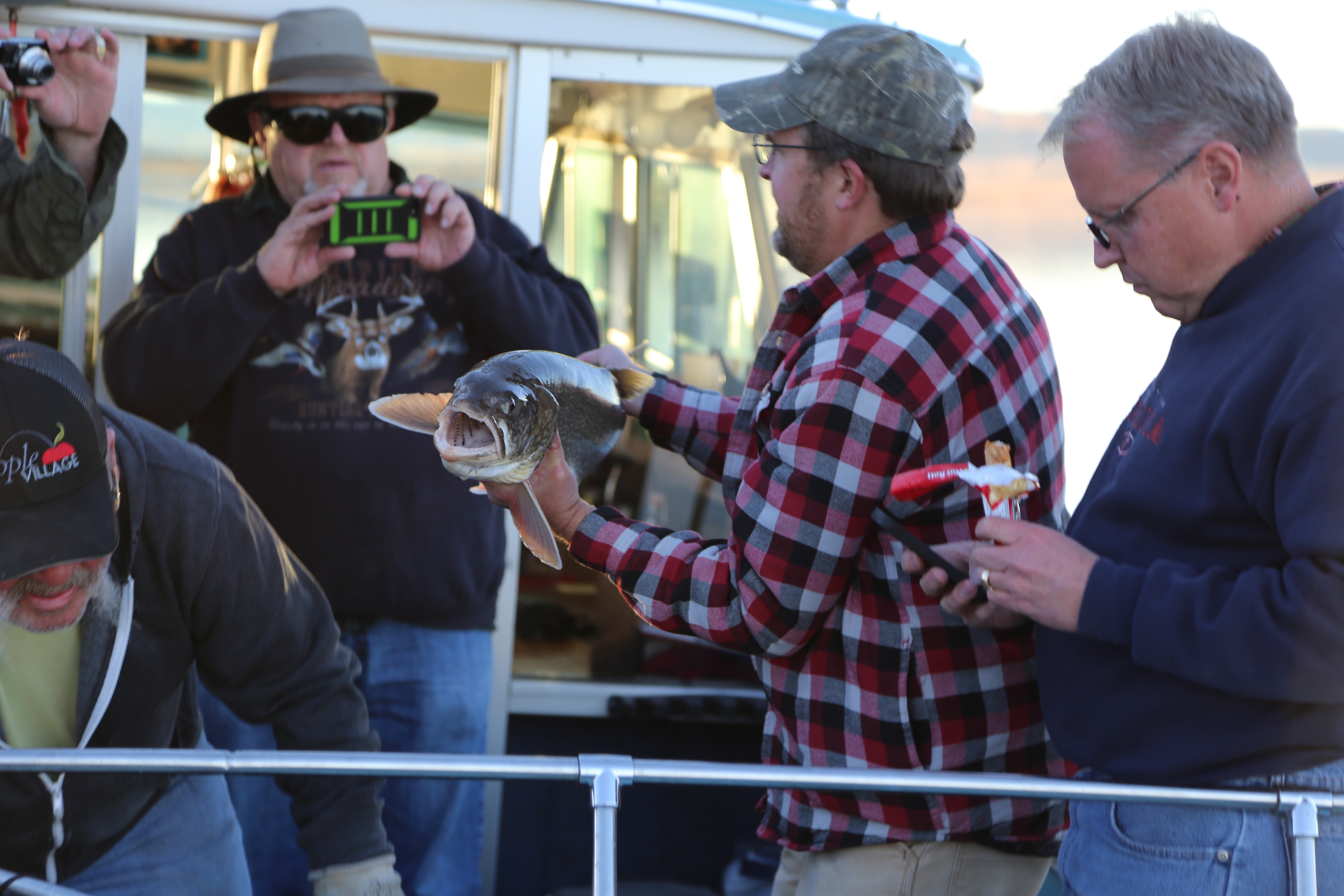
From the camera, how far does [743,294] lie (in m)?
3.79

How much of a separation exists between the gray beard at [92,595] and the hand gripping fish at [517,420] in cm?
52

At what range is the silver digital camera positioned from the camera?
2.69m

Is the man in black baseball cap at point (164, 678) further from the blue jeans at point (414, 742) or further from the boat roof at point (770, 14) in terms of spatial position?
the boat roof at point (770, 14)

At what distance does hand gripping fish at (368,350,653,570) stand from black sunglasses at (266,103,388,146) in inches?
56.0

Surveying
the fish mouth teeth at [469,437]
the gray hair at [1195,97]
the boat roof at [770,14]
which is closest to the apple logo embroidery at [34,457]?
the fish mouth teeth at [469,437]

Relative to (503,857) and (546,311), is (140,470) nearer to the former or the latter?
(546,311)

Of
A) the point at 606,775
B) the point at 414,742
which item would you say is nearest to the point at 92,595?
the point at 606,775

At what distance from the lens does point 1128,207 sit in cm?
156

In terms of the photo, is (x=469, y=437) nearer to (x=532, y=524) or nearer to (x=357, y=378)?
(x=532, y=524)

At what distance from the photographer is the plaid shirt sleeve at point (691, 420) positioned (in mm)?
2246

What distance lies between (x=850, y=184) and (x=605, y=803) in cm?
100

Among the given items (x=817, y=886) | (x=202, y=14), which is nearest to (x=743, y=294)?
(x=202, y=14)

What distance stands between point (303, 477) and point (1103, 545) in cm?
206

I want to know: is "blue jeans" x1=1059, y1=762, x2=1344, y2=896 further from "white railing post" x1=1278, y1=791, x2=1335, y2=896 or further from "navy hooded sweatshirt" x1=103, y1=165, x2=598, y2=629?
"navy hooded sweatshirt" x1=103, y1=165, x2=598, y2=629
